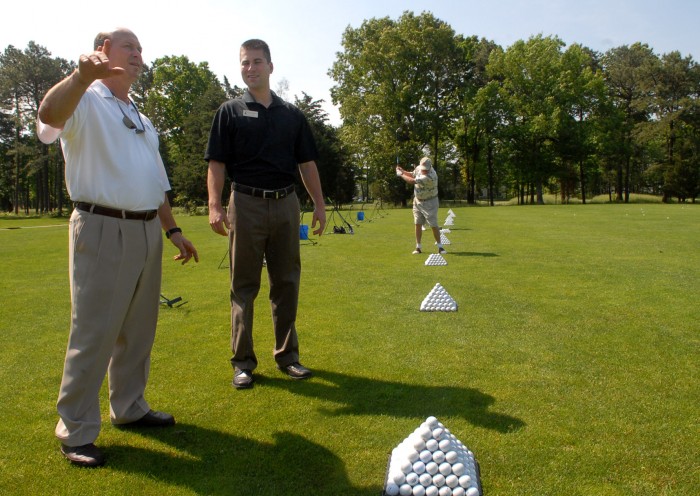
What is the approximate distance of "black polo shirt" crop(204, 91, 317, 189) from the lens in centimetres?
398

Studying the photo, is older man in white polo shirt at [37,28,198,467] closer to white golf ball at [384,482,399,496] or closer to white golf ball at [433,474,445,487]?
white golf ball at [384,482,399,496]

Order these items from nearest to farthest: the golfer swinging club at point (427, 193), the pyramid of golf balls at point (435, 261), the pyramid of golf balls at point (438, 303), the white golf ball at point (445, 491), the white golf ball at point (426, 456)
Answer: the white golf ball at point (445, 491)
the white golf ball at point (426, 456)
the pyramid of golf balls at point (438, 303)
the pyramid of golf balls at point (435, 261)
the golfer swinging club at point (427, 193)

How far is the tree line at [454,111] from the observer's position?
4825 centimetres

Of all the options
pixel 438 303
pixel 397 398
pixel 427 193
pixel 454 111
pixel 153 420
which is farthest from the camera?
pixel 454 111

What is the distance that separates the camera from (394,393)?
3949 millimetres

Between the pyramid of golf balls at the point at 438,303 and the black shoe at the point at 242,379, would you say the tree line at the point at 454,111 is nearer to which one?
the pyramid of golf balls at the point at 438,303

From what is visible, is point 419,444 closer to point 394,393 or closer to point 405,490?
point 405,490

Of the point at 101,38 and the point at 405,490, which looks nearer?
the point at 405,490

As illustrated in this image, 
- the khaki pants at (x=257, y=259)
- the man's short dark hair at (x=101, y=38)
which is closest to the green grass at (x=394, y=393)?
the khaki pants at (x=257, y=259)

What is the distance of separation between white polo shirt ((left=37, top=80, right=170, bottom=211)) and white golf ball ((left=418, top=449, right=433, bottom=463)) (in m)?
2.03

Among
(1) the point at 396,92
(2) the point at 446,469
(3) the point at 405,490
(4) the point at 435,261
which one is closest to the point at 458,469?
(2) the point at 446,469

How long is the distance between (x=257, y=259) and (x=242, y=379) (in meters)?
0.92

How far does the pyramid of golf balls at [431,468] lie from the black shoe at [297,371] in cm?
172

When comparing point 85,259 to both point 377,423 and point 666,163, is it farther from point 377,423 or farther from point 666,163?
point 666,163
